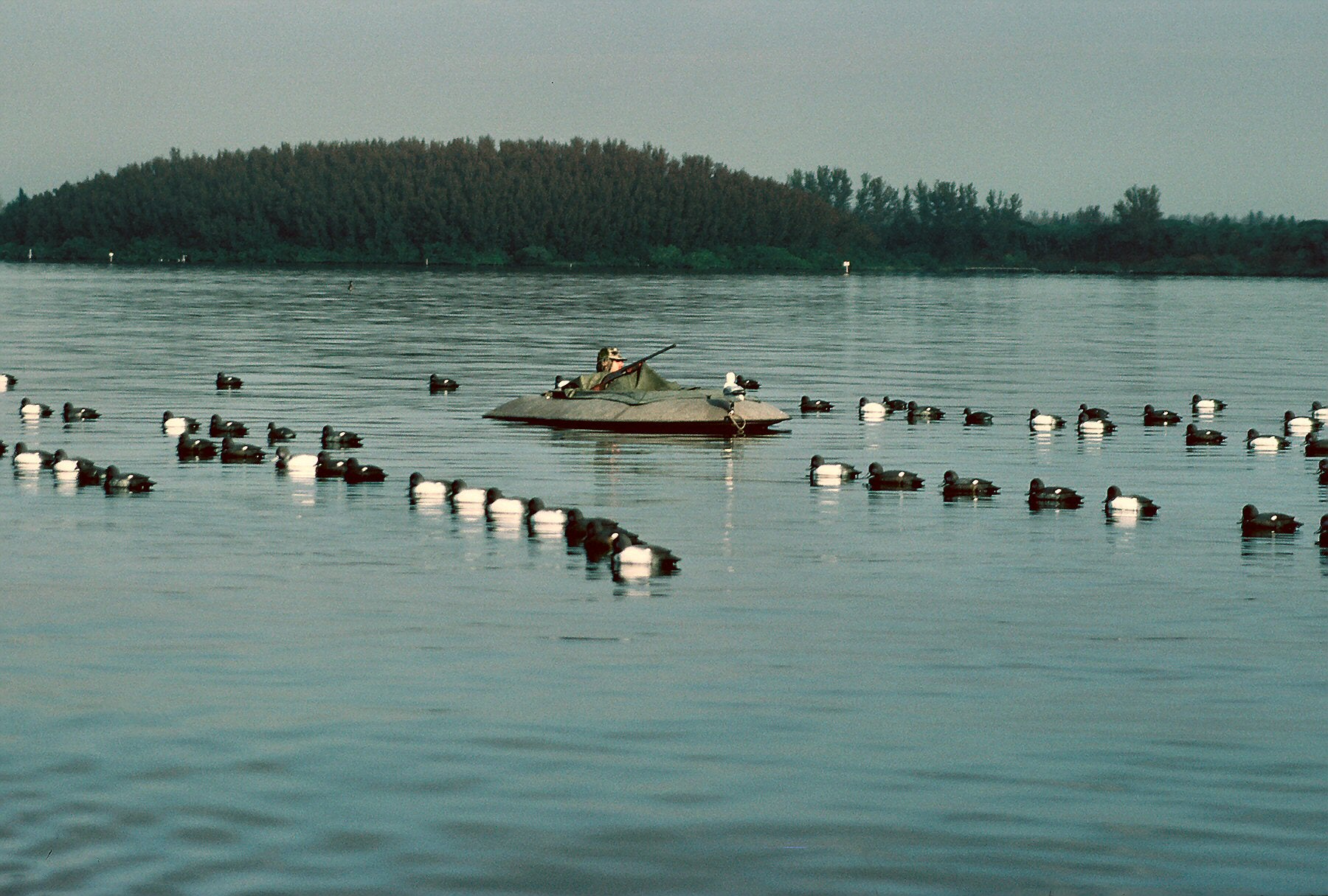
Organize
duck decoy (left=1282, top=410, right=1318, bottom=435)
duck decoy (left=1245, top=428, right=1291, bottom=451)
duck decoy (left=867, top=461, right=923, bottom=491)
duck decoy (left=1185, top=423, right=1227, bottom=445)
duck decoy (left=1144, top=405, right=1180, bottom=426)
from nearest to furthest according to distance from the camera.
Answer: duck decoy (left=867, top=461, right=923, bottom=491) → duck decoy (left=1245, top=428, right=1291, bottom=451) → duck decoy (left=1185, top=423, right=1227, bottom=445) → duck decoy (left=1282, top=410, right=1318, bottom=435) → duck decoy (left=1144, top=405, right=1180, bottom=426)

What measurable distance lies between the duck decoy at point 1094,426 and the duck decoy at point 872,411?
18.2ft

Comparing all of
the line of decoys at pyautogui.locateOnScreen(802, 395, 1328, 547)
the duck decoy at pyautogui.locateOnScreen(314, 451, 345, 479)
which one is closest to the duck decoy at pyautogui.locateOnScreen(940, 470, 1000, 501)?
the line of decoys at pyautogui.locateOnScreen(802, 395, 1328, 547)

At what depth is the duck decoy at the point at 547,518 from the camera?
101ft

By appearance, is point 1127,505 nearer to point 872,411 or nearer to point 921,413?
point 921,413

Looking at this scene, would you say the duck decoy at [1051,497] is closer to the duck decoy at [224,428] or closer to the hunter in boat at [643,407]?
the hunter in boat at [643,407]

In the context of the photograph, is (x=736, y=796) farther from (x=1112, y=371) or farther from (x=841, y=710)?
(x=1112, y=371)

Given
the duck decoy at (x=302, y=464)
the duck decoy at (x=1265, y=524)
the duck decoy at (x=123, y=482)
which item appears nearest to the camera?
the duck decoy at (x=1265, y=524)

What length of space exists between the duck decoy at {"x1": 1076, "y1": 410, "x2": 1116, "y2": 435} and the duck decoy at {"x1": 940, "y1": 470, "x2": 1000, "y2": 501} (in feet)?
48.6

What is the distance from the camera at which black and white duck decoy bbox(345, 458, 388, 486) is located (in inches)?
1462

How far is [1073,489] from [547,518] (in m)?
11.7

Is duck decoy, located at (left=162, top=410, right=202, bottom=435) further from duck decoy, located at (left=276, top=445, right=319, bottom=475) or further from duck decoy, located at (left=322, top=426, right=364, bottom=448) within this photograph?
duck decoy, located at (left=276, top=445, right=319, bottom=475)

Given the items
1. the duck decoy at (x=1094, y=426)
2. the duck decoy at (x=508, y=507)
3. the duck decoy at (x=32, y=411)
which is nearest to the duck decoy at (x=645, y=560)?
the duck decoy at (x=508, y=507)

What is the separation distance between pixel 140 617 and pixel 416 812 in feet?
31.1

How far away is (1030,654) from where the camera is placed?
21.7 m
